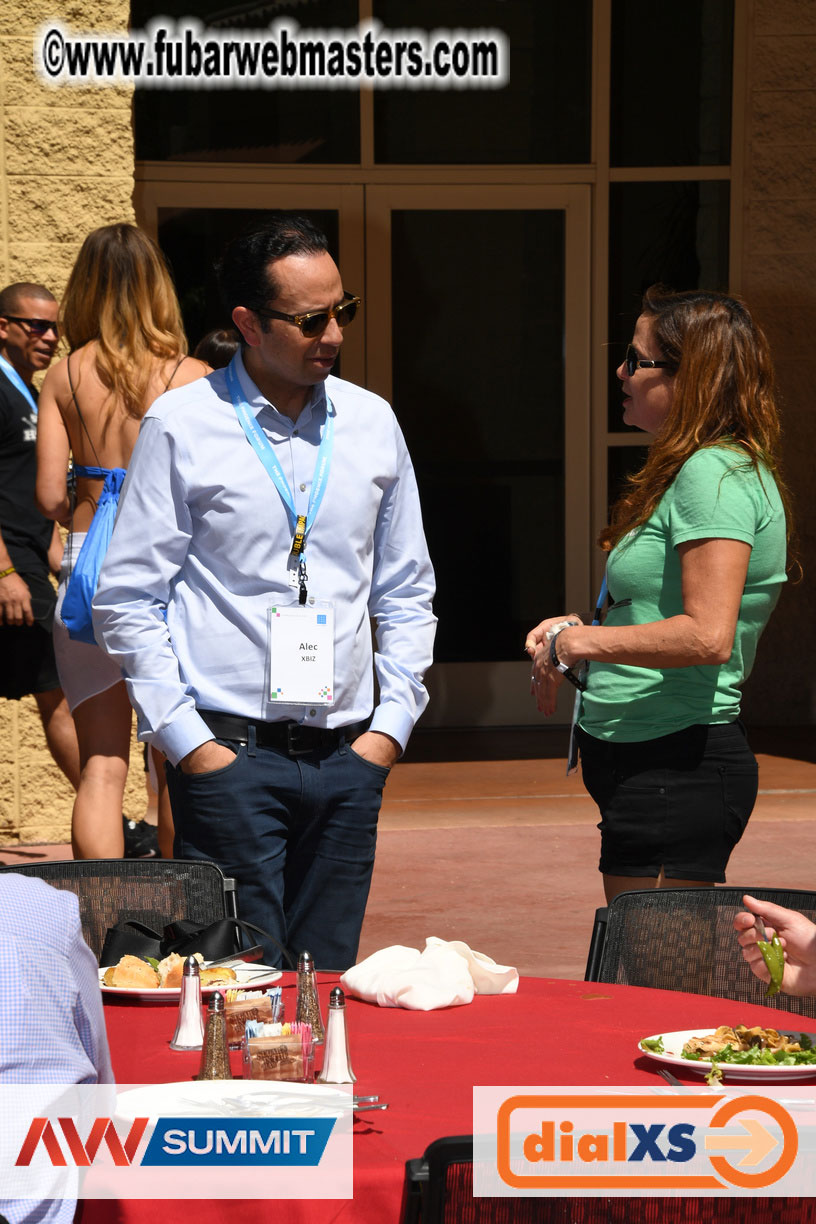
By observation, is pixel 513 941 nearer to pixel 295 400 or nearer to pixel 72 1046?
pixel 295 400

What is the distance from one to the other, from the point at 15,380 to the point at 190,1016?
3958 millimetres

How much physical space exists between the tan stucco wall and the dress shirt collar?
11.1 ft

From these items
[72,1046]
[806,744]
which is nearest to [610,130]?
[806,744]

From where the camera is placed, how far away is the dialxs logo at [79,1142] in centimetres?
157

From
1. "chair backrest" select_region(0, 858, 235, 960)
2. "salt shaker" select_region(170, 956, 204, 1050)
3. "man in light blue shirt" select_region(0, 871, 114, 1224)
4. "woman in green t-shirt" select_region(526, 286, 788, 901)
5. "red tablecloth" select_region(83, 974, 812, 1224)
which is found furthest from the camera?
"woman in green t-shirt" select_region(526, 286, 788, 901)

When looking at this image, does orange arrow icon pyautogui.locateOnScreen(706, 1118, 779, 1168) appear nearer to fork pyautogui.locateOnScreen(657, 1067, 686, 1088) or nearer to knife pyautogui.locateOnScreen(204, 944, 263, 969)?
fork pyautogui.locateOnScreen(657, 1067, 686, 1088)

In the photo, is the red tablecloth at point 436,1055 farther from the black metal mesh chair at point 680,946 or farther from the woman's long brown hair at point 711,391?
the woman's long brown hair at point 711,391

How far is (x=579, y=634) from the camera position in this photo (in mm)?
3266

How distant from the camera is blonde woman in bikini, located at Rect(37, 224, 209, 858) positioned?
460cm

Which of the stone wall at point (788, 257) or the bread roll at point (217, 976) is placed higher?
the stone wall at point (788, 257)

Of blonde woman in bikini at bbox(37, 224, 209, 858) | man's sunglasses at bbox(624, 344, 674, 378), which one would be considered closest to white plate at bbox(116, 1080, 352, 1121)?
man's sunglasses at bbox(624, 344, 674, 378)

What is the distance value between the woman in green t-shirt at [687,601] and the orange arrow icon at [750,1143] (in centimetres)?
157

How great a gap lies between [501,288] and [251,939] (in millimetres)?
6893

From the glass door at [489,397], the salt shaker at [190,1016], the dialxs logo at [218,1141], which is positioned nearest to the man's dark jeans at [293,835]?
the salt shaker at [190,1016]
